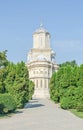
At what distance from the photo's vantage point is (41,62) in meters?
118

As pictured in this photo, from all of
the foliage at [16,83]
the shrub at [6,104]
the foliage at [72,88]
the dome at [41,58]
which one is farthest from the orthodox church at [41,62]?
the shrub at [6,104]

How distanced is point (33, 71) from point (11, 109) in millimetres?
84930

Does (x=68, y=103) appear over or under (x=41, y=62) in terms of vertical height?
under

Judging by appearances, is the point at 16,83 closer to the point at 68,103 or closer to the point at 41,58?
the point at 68,103

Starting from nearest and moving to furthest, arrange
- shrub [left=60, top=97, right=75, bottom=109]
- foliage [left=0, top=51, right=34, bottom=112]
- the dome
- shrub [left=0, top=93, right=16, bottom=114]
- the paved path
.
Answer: the paved path
shrub [left=0, top=93, right=16, bottom=114]
foliage [left=0, top=51, right=34, bottom=112]
shrub [left=60, top=97, right=75, bottom=109]
the dome

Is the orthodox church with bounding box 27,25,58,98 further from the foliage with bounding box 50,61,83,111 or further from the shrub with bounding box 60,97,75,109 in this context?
the shrub with bounding box 60,97,75,109

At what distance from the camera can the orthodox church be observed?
376 feet

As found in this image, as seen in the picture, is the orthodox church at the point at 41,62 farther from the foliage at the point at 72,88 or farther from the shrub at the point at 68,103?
the shrub at the point at 68,103

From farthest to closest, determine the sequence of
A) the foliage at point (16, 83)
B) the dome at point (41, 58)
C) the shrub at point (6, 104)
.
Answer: the dome at point (41, 58) → the foliage at point (16, 83) → the shrub at point (6, 104)

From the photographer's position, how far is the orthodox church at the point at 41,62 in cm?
11469

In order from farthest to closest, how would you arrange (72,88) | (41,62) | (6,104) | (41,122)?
(41,62)
(72,88)
(6,104)
(41,122)

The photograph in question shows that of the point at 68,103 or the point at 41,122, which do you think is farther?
the point at 68,103

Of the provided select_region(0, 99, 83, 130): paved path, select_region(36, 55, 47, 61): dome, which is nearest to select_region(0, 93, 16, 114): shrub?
select_region(0, 99, 83, 130): paved path

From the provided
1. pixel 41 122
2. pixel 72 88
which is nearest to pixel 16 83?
pixel 72 88
